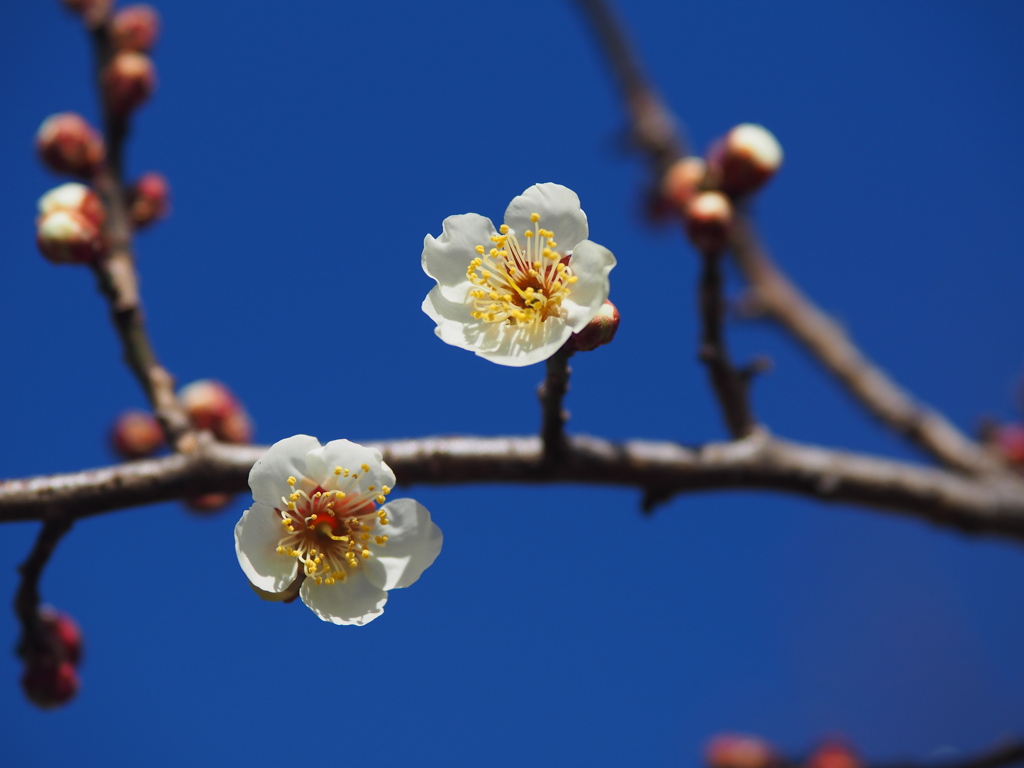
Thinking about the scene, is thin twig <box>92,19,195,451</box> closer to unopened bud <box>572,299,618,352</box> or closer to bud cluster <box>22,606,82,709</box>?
bud cluster <box>22,606,82,709</box>

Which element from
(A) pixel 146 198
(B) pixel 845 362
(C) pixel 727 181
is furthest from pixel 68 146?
(B) pixel 845 362

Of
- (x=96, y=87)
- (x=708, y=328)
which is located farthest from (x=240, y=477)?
(x=96, y=87)

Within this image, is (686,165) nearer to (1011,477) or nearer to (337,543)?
(1011,477)

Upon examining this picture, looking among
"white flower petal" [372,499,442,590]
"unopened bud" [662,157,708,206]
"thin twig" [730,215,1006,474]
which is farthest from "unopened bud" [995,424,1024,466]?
"white flower petal" [372,499,442,590]

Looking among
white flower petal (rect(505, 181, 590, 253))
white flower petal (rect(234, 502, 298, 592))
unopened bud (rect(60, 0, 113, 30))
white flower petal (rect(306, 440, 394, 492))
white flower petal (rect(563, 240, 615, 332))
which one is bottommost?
white flower petal (rect(234, 502, 298, 592))

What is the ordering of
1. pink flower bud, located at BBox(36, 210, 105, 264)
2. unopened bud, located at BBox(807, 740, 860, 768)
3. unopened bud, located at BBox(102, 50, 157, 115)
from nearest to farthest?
pink flower bud, located at BBox(36, 210, 105, 264), unopened bud, located at BBox(102, 50, 157, 115), unopened bud, located at BBox(807, 740, 860, 768)

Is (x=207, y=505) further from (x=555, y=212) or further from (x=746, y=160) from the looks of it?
(x=746, y=160)

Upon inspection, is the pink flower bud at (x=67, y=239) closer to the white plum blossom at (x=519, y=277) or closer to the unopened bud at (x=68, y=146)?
the unopened bud at (x=68, y=146)
